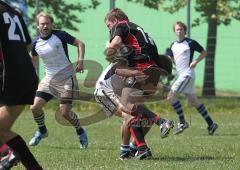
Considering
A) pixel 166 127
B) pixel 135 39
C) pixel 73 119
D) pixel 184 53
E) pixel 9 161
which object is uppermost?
pixel 135 39

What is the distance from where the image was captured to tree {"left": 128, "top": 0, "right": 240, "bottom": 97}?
865 inches

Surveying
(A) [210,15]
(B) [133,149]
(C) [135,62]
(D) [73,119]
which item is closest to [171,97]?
(D) [73,119]

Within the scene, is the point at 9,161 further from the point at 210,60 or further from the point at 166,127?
the point at 210,60

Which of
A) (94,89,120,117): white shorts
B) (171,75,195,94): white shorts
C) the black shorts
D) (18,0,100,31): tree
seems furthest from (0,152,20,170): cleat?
(18,0,100,31): tree


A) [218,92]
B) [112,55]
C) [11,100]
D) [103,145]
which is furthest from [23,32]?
[218,92]

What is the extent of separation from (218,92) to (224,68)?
0.86 metres

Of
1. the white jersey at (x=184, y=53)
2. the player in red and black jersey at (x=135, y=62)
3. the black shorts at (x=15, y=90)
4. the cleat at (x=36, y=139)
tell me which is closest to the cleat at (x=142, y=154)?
the player in red and black jersey at (x=135, y=62)

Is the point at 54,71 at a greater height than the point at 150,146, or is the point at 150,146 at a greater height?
the point at 54,71

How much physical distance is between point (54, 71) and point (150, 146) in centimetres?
199

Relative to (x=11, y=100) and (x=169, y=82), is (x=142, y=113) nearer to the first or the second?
(x=11, y=100)

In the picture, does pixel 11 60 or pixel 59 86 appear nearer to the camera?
pixel 11 60

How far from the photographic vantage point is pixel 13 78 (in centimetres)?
712

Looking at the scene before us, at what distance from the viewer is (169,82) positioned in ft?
67.9

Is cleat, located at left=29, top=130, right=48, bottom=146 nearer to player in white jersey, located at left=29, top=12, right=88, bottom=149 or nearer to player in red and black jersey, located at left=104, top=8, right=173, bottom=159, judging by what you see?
player in white jersey, located at left=29, top=12, right=88, bottom=149
